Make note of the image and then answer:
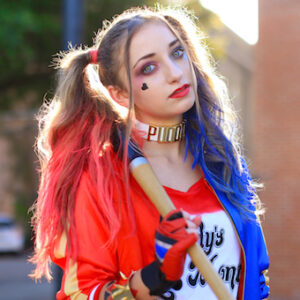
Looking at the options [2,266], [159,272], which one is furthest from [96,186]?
A: [2,266]

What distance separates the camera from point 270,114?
9.47m

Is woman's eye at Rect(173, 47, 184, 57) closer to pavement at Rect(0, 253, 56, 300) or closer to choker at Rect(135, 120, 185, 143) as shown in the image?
choker at Rect(135, 120, 185, 143)

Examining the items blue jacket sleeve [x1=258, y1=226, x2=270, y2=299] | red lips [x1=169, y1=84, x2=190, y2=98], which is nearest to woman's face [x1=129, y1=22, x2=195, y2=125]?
red lips [x1=169, y1=84, x2=190, y2=98]

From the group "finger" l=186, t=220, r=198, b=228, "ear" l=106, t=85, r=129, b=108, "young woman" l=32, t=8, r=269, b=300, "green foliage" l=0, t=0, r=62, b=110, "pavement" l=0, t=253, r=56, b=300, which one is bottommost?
"finger" l=186, t=220, r=198, b=228

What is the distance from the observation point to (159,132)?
2.37 m

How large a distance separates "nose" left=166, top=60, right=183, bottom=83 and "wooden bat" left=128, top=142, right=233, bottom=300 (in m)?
0.29

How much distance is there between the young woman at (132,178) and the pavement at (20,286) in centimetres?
597

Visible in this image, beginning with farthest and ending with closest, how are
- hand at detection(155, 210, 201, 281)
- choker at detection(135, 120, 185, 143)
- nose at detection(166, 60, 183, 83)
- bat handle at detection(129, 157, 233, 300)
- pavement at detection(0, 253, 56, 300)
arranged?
pavement at detection(0, 253, 56, 300) < choker at detection(135, 120, 185, 143) < nose at detection(166, 60, 183, 83) < bat handle at detection(129, 157, 233, 300) < hand at detection(155, 210, 201, 281)

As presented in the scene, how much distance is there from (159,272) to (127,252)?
0.23 meters

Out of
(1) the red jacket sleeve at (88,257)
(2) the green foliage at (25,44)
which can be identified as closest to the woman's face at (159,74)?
(1) the red jacket sleeve at (88,257)

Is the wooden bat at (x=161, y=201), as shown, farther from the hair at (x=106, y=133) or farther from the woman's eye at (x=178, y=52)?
the woman's eye at (x=178, y=52)

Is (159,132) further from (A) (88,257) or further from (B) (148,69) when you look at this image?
(A) (88,257)

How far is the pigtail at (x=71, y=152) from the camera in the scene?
212 cm

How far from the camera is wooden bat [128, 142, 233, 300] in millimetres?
1995
